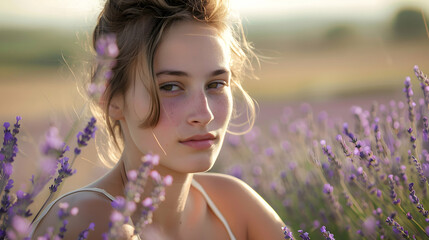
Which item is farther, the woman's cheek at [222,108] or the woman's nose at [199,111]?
the woman's cheek at [222,108]

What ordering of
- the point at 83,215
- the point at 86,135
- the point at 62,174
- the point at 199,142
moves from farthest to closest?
the point at 199,142 < the point at 83,215 < the point at 62,174 < the point at 86,135

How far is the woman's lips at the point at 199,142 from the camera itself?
1904 mm

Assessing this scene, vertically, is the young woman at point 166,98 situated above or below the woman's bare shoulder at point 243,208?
above

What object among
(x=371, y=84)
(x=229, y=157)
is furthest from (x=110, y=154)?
(x=371, y=84)

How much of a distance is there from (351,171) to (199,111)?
34.0 inches

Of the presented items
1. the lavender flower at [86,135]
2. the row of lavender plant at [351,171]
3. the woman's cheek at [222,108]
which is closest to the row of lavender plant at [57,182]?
the lavender flower at [86,135]

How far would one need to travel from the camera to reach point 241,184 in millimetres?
2527

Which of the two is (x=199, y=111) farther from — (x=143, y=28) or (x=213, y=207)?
(x=213, y=207)

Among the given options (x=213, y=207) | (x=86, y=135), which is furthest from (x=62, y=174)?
(x=213, y=207)

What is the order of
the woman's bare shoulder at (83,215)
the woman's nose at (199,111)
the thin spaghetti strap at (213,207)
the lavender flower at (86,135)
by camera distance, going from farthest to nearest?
the thin spaghetti strap at (213,207), the woman's nose at (199,111), the woman's bare shoulder at (83,215), the lavender flower at (86,135)

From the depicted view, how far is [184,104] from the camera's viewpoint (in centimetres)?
191

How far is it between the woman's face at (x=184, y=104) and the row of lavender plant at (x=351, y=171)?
403 mm

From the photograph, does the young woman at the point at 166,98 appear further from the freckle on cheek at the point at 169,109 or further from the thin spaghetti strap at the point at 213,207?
the thin spaghetti strap at the point at 213,207

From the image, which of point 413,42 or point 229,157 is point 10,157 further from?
point 413,42
